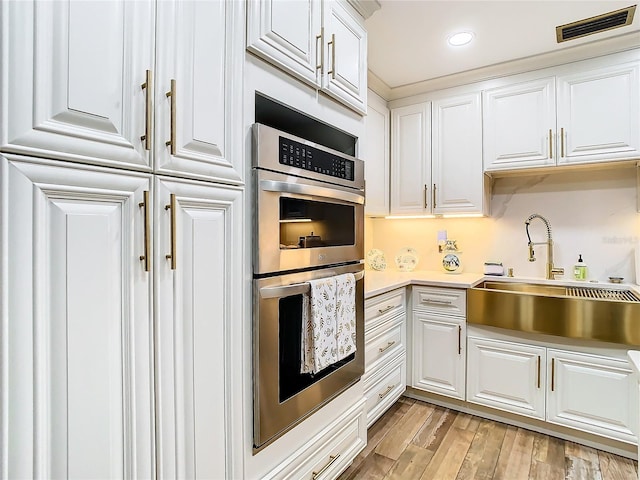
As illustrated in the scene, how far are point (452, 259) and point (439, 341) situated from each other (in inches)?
28.2

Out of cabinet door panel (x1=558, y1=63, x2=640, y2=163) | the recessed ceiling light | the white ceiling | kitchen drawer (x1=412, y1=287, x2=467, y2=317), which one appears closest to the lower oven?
kitchen drawer (x1=412, y1=287, x2=467, y2=317)

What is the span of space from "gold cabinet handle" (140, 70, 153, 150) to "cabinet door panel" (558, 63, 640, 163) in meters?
2.48

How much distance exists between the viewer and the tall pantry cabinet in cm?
67

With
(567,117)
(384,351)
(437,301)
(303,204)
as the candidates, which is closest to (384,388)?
(384,351)

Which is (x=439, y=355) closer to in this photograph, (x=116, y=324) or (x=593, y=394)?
(x=593, y=394)

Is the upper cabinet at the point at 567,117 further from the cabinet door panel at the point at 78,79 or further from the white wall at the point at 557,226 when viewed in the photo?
the cabinet door panel at the point at 78,79

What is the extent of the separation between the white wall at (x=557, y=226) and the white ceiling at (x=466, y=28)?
0.91 metres

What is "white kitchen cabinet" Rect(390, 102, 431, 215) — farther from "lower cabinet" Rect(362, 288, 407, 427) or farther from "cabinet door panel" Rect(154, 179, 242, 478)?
"cabinet door panel" Rect(154, 179, 242, 478)

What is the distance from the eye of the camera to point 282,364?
1312 mm

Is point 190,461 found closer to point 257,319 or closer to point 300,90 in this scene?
point 257,319

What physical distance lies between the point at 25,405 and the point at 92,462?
20 cm

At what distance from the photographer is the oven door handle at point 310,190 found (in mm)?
1201

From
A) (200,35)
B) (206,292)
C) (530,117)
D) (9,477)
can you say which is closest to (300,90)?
(200,35)

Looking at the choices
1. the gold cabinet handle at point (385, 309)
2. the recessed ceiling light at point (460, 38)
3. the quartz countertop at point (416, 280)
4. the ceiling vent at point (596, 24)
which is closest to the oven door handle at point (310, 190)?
the quartz countertop at point (416, 280)
